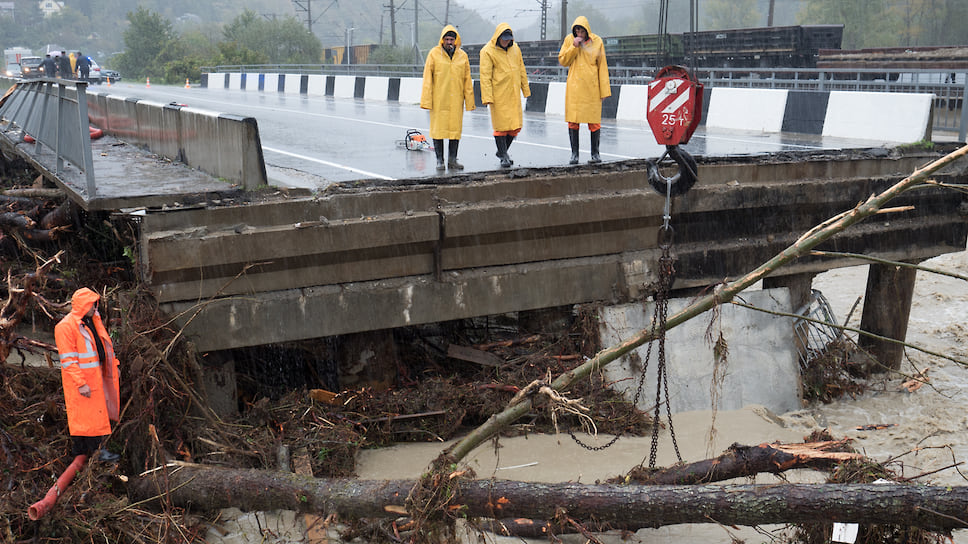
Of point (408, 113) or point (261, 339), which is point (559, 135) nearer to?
point (408, 113)

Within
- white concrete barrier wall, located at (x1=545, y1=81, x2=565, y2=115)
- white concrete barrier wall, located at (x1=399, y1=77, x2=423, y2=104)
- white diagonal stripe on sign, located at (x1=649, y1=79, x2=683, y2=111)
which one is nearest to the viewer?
white diagonal stripe on sign, located at (x1=649, y1=79, x2=683, y2=111)

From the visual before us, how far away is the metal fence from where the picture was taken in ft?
52.6

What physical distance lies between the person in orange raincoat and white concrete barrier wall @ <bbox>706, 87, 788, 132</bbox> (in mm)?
11938

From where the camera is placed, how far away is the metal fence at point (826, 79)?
52.6 feet

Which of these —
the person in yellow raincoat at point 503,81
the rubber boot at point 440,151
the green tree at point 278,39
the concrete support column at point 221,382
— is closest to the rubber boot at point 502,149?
the person in yellow raincoat at point 503,81

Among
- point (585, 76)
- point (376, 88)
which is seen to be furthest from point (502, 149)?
point (376, 88)

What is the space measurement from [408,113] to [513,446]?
14.1 meters

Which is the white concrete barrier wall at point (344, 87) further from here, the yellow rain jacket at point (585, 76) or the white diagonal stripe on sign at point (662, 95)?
the white diagonal stripe on sign at point (662, 95)

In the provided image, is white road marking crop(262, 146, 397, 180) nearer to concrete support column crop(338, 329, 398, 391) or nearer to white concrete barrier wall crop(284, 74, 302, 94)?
concrete support column crop(338, 329, 398, 391)

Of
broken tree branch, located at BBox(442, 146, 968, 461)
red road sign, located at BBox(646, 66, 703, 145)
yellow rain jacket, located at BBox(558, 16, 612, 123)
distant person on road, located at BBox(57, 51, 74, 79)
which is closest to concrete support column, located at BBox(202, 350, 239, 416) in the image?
broken tree branch, located at BBox(442, 146, 968, 461)

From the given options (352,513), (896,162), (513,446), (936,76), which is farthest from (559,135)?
(936,76)

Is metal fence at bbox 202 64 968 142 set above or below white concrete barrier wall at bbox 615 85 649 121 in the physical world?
above

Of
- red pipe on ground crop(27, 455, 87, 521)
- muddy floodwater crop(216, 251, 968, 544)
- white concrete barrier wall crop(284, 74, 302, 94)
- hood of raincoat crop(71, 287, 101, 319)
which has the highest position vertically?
white concrete barrier wall crop(284, 74, 302, 94)

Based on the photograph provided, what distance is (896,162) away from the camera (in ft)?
28.3
